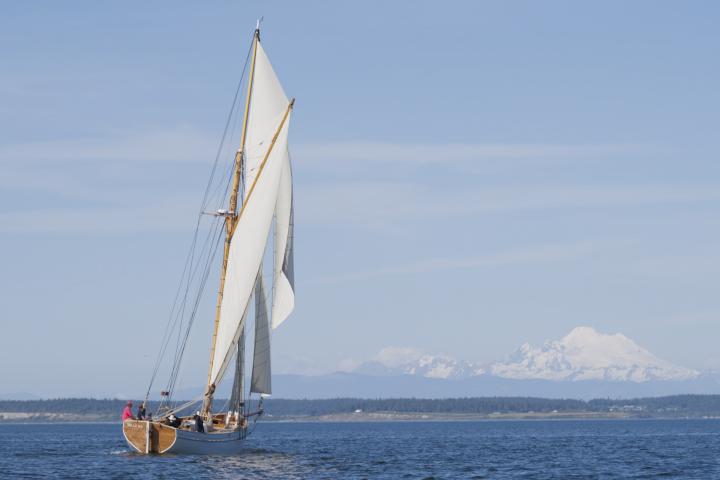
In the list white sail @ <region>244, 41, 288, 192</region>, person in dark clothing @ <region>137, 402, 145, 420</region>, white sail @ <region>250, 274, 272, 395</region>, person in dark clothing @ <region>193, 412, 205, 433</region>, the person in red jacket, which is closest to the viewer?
the person in red jacket

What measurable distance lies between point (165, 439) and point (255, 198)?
52.7ft

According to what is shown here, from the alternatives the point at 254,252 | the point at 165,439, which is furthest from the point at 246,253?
the point at 165,439

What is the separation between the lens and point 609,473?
78.2 meters

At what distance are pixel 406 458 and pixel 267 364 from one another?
57.3 ft

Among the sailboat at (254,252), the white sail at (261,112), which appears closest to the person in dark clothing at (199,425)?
the sailboat at (254,252)

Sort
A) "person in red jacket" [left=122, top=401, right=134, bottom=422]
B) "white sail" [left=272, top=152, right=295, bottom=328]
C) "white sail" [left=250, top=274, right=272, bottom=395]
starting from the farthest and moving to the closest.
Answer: "white sail" [left=250, top=274, right=272, bottom=395]
"white sail" [left=272, top=152, right=295, bottom=328]
"person in red jacket" [left=122, top=401, right=134, bottom=422]

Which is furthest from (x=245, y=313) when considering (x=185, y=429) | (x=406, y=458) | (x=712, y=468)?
(x=712, y=468)

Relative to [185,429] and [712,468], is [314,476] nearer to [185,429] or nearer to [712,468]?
[185,429]

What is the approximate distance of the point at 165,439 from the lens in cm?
7488

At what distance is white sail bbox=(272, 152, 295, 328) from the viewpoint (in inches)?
3157

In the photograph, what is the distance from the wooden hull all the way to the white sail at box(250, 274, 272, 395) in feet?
20.0

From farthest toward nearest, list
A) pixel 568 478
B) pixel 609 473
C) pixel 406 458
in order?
pixel 406 458 → pixel 609 473 → pixel 568 478

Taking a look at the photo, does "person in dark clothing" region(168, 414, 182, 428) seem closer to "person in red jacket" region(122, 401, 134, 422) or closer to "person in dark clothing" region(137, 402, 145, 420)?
"person in dark clothing" region(137, 402, 145, 420)

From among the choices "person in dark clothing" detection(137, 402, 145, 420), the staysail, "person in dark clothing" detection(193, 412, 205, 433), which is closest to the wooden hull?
"person in dark clothing" detection(193, 412, 205, 433)
